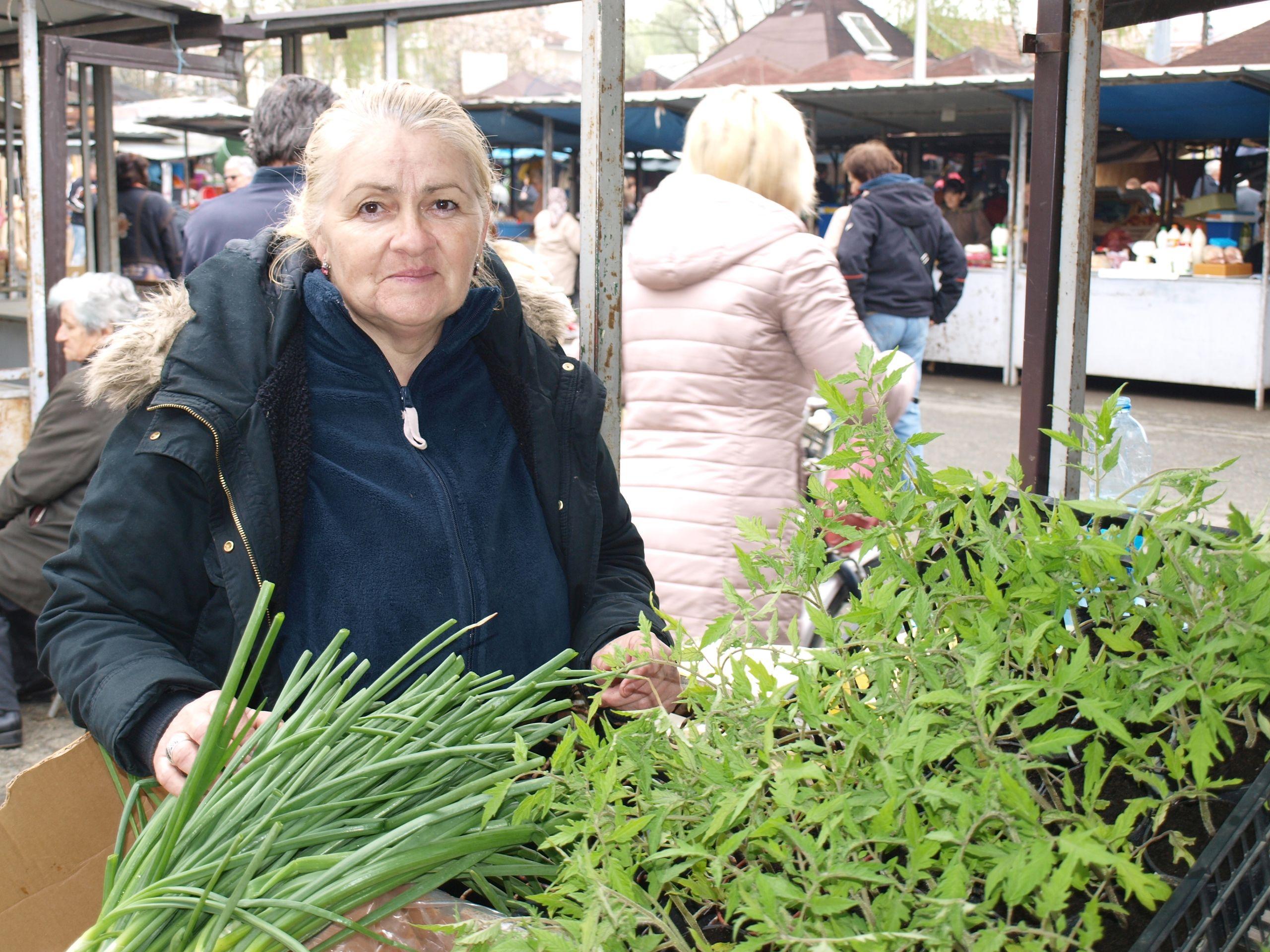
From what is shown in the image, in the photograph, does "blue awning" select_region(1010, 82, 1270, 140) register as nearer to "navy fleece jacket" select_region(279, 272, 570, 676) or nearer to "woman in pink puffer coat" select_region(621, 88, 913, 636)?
"woman in pink puffer coat" select_region(621, 88, 913, 636)

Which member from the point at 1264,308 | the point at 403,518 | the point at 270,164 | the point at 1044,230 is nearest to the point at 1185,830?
the point at 403,518

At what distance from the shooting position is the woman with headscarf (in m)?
11.3

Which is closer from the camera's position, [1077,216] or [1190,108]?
[1077,216]

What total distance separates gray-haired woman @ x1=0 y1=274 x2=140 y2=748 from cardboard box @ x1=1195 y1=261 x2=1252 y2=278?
8.24 meters

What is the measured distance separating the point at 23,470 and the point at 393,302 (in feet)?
8.58

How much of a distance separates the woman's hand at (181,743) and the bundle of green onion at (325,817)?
0.23ft

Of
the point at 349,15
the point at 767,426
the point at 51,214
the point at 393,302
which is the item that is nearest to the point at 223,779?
the point at 393,302

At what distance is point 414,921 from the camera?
115 centimetres

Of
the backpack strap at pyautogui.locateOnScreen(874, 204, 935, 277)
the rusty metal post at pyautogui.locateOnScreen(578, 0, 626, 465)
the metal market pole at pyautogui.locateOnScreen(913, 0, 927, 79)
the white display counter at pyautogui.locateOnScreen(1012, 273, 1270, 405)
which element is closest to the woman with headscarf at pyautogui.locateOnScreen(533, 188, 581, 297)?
the metal market pole at pyautogui.locateOnScreen(913, 0, 927, 79)

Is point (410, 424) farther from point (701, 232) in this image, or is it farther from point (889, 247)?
point (889, 247)

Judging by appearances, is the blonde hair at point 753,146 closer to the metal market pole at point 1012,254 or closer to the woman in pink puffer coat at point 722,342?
the woman in pink puffer coat at point 722,342

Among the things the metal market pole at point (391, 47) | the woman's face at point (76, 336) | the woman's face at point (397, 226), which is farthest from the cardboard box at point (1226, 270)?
the woman's face at point (397, 226)

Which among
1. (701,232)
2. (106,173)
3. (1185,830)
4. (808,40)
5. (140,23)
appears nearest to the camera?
(1185,830)

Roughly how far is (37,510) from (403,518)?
105 inches
